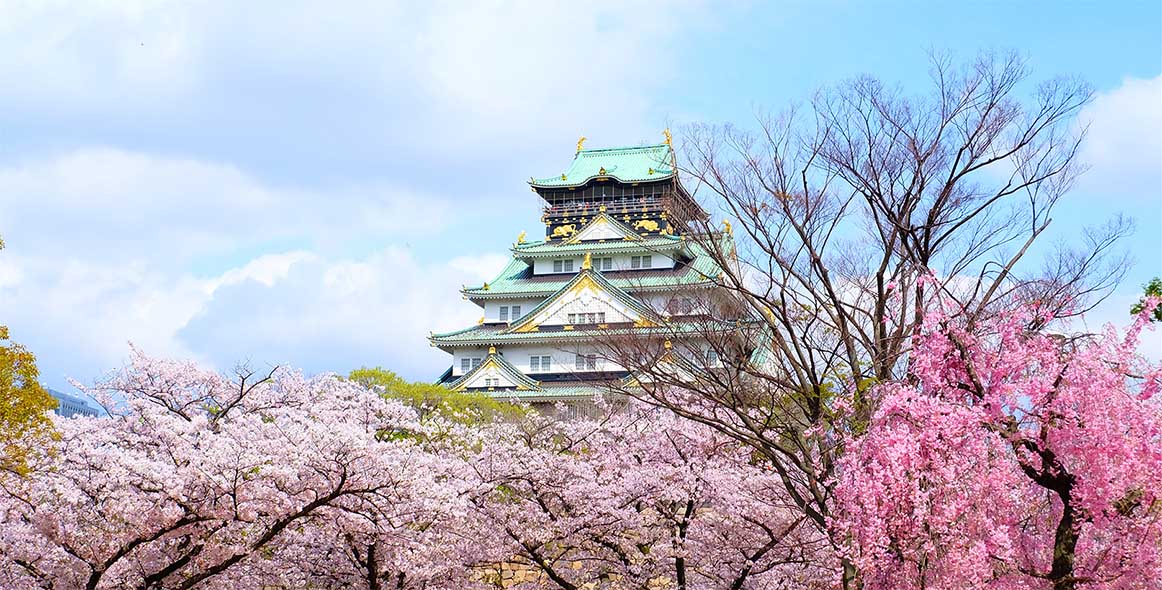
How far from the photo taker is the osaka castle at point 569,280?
47.1 m

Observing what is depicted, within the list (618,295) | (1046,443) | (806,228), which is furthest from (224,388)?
(618,295)

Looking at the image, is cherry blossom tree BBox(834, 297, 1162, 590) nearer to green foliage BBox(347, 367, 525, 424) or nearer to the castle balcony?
green foliage BBox(347, 367, 525, 424)

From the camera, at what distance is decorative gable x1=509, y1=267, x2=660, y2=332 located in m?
47.9

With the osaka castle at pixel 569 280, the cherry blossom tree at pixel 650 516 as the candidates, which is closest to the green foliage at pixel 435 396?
the osaka castle at pixel 569 280

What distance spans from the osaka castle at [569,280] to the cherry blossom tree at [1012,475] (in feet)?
104

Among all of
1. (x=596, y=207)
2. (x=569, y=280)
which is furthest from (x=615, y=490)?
(x=596, y=207)

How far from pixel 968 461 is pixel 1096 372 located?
4.98ft

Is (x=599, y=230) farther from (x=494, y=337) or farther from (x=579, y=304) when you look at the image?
(x=494, y=337)

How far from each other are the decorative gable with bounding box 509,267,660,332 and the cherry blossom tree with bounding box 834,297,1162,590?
118ft

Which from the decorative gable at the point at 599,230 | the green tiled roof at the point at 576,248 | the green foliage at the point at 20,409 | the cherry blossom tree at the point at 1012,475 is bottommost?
the cherry blossom tree at the point at 1012,475

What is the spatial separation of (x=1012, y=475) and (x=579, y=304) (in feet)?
124

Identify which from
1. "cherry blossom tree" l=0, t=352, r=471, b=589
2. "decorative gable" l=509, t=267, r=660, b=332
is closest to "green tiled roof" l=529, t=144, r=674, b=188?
"decorative gable" l=509, t=267, r=660, b=332

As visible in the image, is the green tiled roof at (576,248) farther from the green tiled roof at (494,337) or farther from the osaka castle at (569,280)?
the green tiled roof at (494,337)

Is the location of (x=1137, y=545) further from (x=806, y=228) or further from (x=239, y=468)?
(x=239, y=468)
